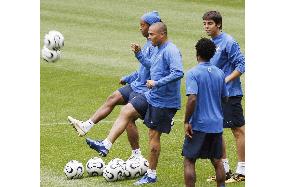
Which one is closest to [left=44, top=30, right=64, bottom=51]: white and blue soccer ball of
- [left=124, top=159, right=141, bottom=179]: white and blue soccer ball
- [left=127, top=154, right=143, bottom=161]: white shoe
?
[left=127, top=154, right=143, bottom=161]: white shoe

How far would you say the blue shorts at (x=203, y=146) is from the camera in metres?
11.8

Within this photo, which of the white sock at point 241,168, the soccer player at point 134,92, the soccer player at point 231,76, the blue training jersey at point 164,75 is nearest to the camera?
the blue training jersey at point 164,75

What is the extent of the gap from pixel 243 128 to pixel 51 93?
778cm

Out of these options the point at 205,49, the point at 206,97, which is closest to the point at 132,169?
the point at 206,97

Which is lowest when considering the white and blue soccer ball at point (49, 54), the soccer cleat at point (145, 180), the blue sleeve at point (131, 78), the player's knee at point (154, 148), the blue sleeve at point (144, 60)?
the soccer cleat at point (145, 180)

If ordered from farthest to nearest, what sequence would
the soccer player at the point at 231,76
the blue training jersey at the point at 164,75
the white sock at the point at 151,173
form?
the soccer player at the point at 231,76 → the white sock at the point at 151,173 → the blue training jersey at the point at 164,75

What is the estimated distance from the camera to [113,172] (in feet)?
42.9

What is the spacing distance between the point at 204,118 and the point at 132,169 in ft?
6.08

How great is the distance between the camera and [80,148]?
15.4 m

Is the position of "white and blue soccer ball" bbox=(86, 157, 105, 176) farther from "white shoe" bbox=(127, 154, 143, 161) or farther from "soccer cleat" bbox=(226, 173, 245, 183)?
"soccer cleat" bbox=(226, 173, 245, 183)

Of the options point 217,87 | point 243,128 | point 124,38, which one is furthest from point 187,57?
point 217,87

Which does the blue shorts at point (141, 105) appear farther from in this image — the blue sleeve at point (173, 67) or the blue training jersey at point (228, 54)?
the blue training jersey at point (228, 54)

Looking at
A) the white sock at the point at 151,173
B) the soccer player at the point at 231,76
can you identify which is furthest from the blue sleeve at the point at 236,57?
the white sock at the point at 151,173

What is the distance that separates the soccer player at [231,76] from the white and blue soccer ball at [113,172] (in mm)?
1150
